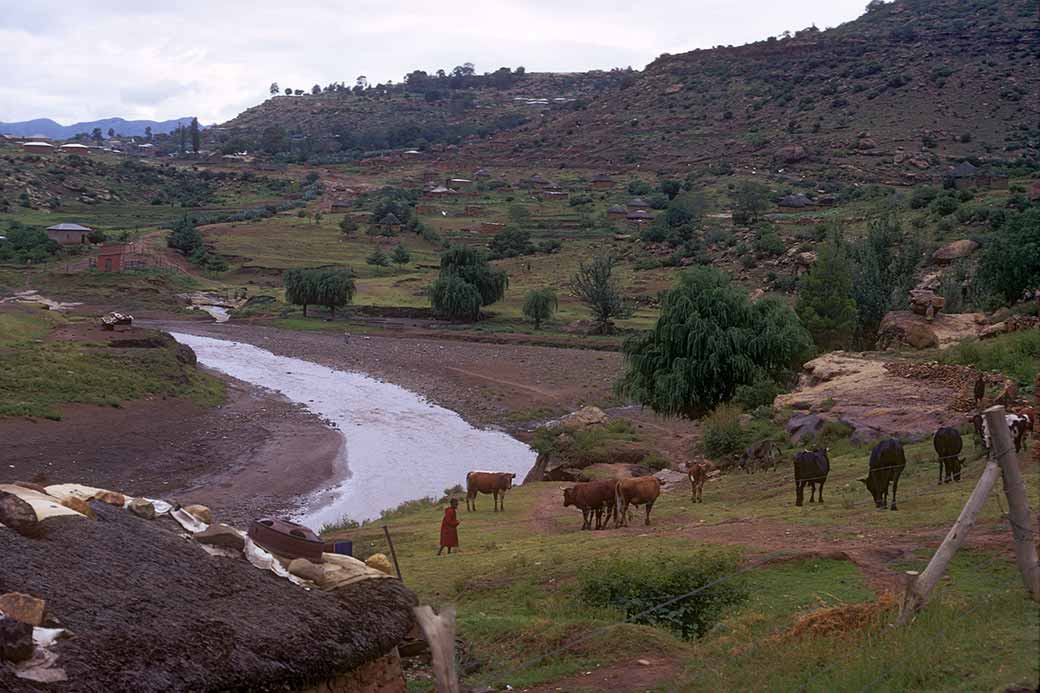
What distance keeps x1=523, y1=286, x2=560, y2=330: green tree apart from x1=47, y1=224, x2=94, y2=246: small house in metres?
39.6

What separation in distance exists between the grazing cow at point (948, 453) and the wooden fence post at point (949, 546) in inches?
342

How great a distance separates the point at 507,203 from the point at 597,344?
55.7 metres

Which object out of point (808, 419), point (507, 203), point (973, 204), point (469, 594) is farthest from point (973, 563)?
point (507, 203)

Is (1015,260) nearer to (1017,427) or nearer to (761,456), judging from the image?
(761,456)

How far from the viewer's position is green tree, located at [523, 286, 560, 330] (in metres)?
74.4

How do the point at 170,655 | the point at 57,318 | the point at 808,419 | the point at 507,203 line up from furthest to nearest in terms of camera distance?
the point at 507,203 → the point at 57,318 → the point at 808,419 → the point at 170,655

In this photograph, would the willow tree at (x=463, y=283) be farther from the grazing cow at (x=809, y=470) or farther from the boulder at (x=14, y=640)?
the boulder at (x=14, y=640)

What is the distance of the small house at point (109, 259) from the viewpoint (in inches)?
3302

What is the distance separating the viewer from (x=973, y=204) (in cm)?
7300

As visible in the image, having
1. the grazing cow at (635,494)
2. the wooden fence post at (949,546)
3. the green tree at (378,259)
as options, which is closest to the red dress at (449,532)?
the grazing cow at (635,494)

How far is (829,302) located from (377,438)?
744 inches

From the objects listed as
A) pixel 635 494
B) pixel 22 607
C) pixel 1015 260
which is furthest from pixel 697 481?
pixel 1015 260

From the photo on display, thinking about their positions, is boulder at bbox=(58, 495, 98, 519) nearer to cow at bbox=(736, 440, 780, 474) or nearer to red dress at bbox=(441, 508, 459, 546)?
red dress at bbox=(441, 508, 459, 546)

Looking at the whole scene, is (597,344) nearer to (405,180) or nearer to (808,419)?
(808,419)
